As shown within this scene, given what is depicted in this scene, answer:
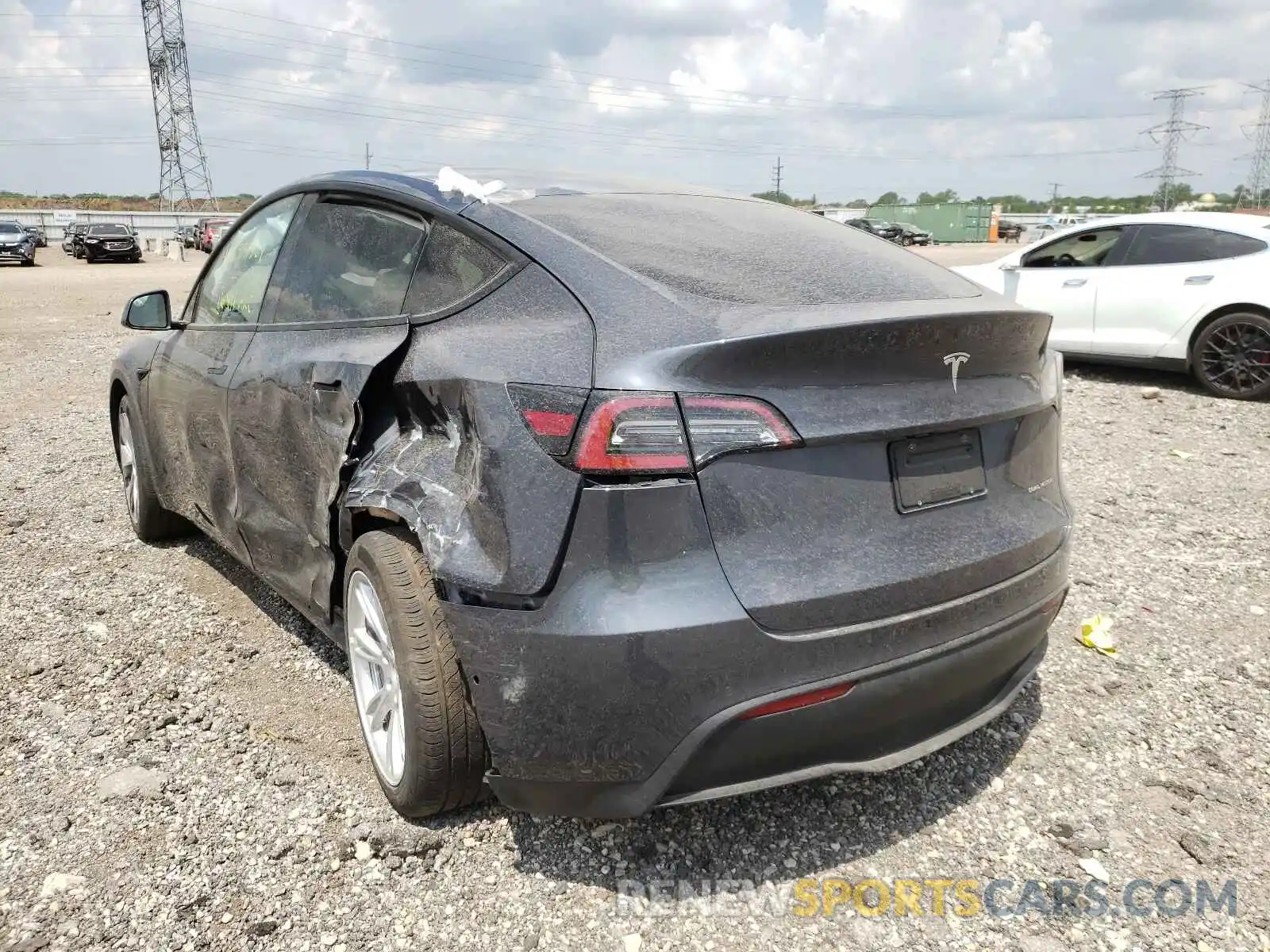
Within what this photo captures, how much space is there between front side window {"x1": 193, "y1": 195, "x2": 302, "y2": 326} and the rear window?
1289 mm

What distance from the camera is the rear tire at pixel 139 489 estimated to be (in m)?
4.65

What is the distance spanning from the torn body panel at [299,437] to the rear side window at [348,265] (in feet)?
0.24

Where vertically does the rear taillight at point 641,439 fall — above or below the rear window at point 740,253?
below

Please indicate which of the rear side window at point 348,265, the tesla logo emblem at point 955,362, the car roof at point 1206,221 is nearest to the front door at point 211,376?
the rear side window at point 348,265

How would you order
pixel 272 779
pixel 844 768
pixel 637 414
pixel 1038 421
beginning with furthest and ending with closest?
pixel 272 779 < pixel 1038 421 < pixel 844 768 < pixel 637 414

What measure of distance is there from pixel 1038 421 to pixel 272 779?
2394 mm

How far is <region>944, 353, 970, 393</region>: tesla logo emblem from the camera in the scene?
231 centimetres

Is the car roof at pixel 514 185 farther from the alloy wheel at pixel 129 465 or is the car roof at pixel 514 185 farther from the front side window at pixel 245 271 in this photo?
the alloy wheel at pixel 129 465

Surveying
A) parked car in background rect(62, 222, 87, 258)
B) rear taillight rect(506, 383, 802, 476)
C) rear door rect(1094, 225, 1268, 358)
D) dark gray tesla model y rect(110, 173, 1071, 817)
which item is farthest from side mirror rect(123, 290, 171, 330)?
parked car in background rect(62, 222, 87, 258)

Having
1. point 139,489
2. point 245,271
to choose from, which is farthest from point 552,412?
point 139,489

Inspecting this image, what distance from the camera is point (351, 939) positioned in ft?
7.40

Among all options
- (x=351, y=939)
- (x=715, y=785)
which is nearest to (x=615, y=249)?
(x=715, y=785)

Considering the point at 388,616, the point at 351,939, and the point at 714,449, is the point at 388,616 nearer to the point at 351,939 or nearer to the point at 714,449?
the point at 351,939

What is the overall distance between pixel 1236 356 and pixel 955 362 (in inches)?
278
